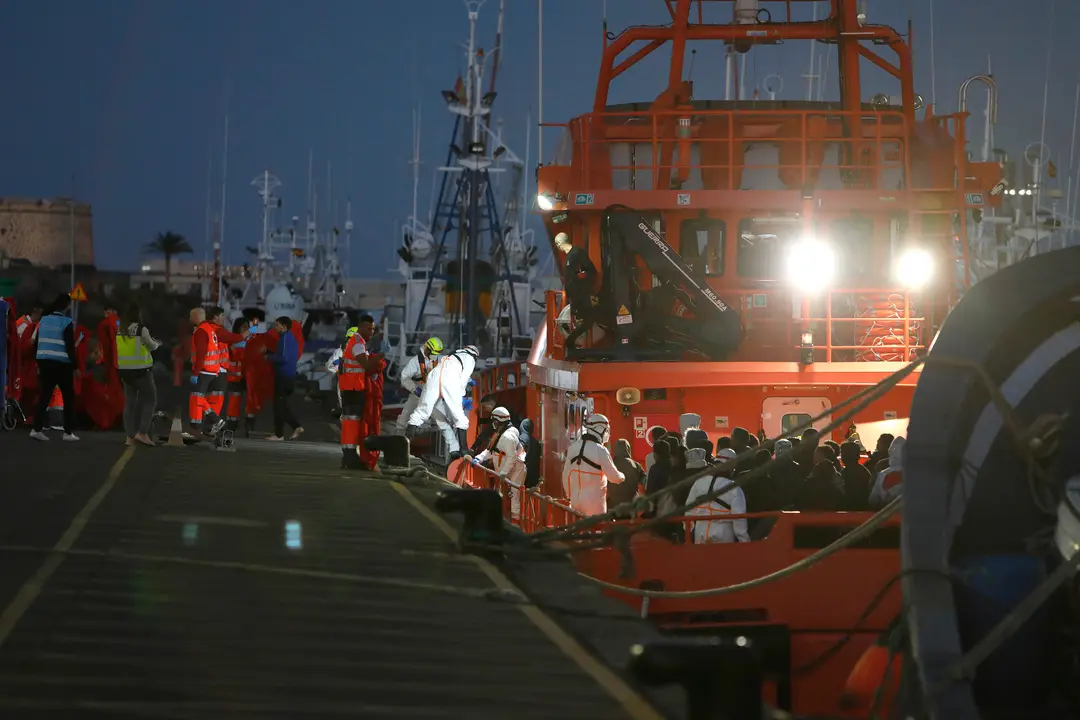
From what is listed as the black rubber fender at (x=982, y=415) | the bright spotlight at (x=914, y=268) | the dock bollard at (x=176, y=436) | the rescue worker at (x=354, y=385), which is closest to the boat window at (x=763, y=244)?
the bright spotlight at (x=914, y=268)

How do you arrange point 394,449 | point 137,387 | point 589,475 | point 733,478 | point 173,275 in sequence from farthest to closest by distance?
point 173,275 → point 137,387 → point 394,449 → point 589,475 → point 733,478

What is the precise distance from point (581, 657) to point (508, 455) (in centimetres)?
797

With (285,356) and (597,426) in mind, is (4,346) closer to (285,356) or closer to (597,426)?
(285,356)

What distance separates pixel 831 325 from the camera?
17.0 m

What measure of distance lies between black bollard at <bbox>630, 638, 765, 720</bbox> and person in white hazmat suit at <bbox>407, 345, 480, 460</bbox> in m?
11.1

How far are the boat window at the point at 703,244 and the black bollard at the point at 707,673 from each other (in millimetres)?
11827

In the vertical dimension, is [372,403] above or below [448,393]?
below

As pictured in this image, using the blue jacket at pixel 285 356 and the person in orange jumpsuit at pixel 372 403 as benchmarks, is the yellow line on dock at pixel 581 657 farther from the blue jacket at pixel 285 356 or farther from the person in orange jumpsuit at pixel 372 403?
the blue jacket at pixel 285 356

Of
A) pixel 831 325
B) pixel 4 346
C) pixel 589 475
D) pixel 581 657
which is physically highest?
pixel 831 325

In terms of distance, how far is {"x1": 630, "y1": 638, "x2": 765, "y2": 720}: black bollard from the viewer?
221 inches

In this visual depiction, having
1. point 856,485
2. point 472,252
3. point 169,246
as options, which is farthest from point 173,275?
point 856,485

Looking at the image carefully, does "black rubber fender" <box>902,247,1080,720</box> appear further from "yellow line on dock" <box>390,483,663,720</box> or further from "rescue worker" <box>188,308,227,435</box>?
"rescue worker" <box>188,308,227,435</box>

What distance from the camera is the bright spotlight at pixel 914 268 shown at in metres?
17.2

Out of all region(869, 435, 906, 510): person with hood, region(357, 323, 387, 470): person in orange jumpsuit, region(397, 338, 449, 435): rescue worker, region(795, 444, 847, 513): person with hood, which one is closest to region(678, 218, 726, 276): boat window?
region(397, 338, 449, 435): rescue worker
